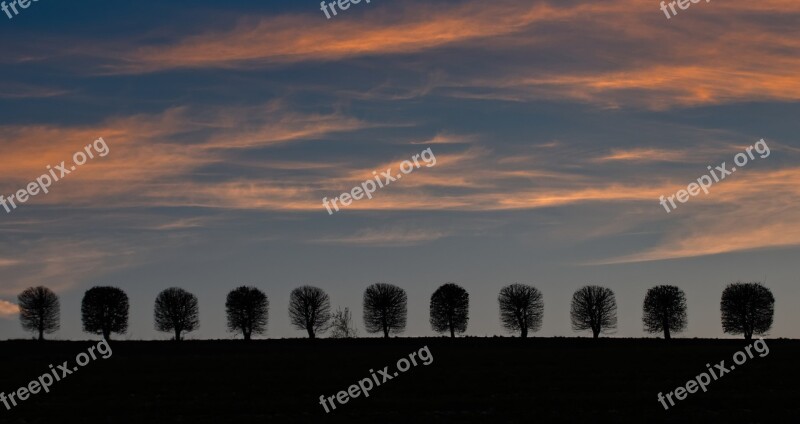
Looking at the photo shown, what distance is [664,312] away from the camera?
147 meters

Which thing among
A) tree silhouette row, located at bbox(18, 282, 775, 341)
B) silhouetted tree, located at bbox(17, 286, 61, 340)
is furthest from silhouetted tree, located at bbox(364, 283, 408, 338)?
silhouetted tree, located at bbox(17, 286, 61, 340)

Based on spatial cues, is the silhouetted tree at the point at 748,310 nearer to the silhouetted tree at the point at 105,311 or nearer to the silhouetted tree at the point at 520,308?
the silhouetted tree at the point at 520,308

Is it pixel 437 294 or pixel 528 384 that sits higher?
pixel 437 294

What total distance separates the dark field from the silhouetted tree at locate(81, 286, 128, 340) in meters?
59.3

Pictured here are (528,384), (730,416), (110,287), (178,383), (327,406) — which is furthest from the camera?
(110,287)

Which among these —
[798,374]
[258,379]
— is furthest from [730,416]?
[258,379]

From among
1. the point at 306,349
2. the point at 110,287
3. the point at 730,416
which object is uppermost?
the point at 110,287

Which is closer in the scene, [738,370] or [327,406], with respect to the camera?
[327,406]

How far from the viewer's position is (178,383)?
6384 cm

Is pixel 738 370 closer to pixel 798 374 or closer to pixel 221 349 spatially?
pixel 798 374

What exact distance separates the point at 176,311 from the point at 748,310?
79912 millimetres

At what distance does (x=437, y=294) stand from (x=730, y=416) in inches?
4190

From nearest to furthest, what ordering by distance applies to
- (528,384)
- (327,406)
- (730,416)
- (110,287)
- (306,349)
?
(730,416) → (327,406) → (528,384) → (306,349) → (110,287)

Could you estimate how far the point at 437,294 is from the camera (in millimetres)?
150625
